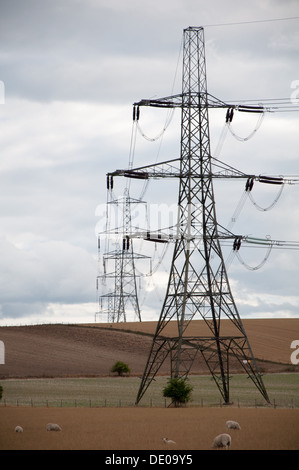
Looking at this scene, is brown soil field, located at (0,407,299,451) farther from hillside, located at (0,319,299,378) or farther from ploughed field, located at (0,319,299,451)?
hillside, located at (0,319,299,378)

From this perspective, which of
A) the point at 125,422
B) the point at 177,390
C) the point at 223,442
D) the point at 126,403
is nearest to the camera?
the point at 223,442

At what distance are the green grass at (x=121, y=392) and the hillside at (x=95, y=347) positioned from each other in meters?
8.20

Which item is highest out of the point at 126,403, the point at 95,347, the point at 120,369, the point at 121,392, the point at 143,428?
the point at 95,347

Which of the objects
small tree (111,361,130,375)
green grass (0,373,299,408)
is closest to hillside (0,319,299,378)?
small tree (111,361,130,375)

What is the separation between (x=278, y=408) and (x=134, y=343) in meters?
65.6

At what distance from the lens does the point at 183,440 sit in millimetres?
36125

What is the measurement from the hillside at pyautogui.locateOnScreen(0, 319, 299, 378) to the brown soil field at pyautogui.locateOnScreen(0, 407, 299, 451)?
3768 cm

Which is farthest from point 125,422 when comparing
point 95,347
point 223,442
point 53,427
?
point 95,347

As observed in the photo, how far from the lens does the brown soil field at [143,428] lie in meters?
34.7

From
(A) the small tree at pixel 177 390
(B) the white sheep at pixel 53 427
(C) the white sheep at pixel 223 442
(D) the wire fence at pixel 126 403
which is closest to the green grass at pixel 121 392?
(D) the wire fence at pixel 126 403

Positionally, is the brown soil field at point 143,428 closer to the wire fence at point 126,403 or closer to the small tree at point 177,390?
the small tree at point 177,390

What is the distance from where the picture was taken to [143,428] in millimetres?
40719

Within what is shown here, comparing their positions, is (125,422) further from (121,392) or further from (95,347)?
(95,347)

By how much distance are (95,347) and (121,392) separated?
4563 cm
